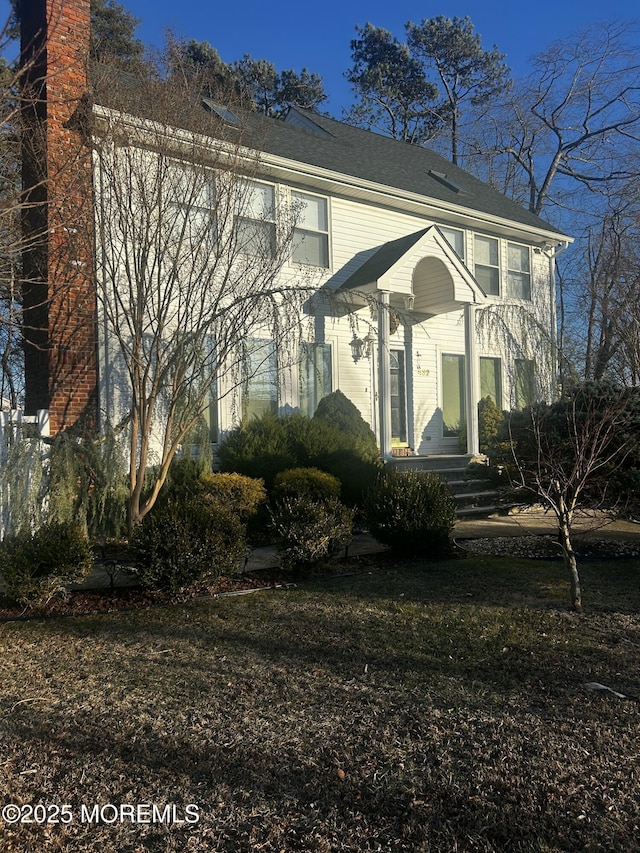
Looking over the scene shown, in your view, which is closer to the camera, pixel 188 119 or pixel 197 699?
pixel 197 699

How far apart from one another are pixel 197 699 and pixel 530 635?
251cm

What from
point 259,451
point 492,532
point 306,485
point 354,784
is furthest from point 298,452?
point 354,784

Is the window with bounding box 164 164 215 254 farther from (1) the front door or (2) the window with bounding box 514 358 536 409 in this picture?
(2) the window with bounding box 514 358 536 409

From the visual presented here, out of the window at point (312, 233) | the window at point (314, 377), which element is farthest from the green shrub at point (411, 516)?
the window at point (312, 233)

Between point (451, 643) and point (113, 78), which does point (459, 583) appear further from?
point (113, 78)

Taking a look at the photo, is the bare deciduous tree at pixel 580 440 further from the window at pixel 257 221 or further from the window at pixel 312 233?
the window at pixel 312 233

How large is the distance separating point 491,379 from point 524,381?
877mm

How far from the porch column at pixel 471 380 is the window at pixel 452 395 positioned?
1.37 meters

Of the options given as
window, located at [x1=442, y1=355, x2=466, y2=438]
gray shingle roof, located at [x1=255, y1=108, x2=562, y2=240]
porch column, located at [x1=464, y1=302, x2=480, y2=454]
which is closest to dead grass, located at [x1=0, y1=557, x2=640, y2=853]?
porch column, located at [x1=464, y1=302, x2=480, y2=454]

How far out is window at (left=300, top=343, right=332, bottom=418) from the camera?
12242 millimetres

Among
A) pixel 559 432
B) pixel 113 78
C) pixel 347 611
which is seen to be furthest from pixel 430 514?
pixel 113 78

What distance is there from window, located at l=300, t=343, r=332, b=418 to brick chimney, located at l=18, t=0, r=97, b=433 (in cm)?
407

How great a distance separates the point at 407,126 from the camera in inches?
1193

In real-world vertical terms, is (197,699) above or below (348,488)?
below
